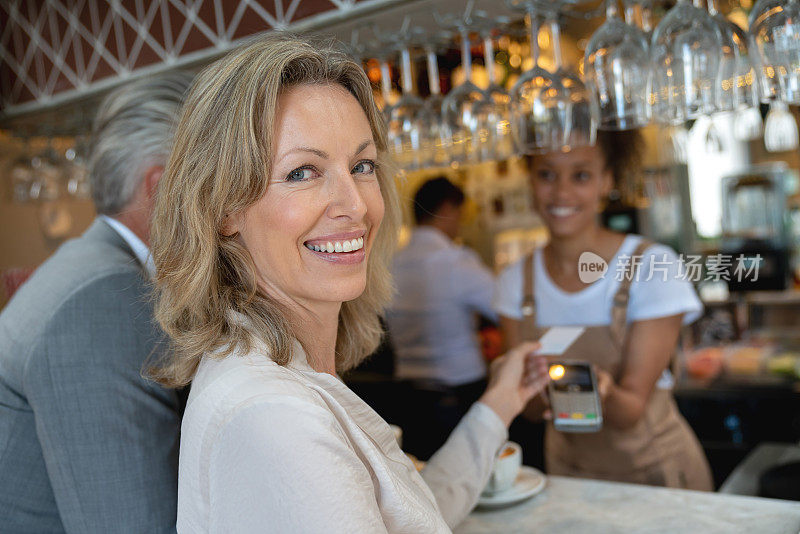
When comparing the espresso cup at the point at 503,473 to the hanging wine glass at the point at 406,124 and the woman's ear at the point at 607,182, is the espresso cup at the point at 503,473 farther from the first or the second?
the woman's ear at the point at 607,182

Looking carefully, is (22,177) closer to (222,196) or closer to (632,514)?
(222,196)

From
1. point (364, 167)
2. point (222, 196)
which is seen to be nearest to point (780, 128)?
point (364, 167)

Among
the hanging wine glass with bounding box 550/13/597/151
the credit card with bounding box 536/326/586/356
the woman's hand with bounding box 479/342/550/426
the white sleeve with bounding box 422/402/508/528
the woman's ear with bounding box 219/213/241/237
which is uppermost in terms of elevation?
the hanging wine glass with bounding box 550/13/597/151

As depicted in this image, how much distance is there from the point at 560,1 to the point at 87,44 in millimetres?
1716

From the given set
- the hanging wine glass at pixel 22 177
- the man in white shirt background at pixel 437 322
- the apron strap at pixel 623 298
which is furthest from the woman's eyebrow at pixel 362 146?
the man in white shirt background at pixel 437 322

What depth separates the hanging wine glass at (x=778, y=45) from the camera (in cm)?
123

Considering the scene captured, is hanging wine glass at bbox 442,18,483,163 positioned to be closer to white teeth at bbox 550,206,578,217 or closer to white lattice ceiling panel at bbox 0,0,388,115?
white lattice ceiling panel at bbox 0,0,388,115

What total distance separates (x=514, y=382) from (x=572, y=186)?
60 centimetres

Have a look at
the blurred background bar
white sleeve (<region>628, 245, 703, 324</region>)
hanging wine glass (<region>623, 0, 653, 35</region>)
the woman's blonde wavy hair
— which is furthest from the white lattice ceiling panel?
white sleeve (<region>628, 245, 703, 324</region>)

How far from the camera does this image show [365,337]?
4.77 ft

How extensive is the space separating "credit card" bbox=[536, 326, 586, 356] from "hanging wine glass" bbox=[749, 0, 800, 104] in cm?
76

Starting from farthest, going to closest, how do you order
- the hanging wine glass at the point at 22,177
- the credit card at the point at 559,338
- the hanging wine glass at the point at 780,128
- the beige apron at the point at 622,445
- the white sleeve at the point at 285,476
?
the hanging wine glass at the point at 780,128
the hanging wine glass at the point at 22,177
the beige apron at the point at 622,445
the credit card at the point at 559,338
the white sleeve at the point at 285,476

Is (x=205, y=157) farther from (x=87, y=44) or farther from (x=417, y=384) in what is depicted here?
(x=417, y=384)

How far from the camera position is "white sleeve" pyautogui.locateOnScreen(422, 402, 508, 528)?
1.40 m
